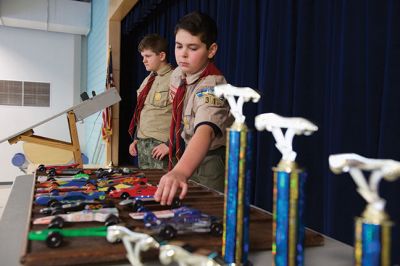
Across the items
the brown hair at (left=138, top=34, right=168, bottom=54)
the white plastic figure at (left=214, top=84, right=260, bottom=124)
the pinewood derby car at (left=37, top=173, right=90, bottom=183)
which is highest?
the brown hair at (left=138, top=34, right=168, bottom=54)

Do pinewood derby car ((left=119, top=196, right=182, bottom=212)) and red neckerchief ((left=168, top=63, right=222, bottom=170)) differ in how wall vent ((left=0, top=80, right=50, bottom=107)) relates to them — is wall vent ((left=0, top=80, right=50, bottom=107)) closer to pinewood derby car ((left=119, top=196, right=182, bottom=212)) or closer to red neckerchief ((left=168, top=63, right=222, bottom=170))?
red neckerchief ((left=168, top=63, right=222, bottom=170))

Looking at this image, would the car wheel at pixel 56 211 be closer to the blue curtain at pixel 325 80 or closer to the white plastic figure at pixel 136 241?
the white plastic figure at pixel 136 241

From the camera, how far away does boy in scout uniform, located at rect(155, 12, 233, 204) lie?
41.2 inches

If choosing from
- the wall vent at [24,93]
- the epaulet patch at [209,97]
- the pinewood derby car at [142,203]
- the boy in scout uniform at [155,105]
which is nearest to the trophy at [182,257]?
the pinewood derby car at [142,203]

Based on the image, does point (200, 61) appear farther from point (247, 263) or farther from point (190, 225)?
point (247, 263)

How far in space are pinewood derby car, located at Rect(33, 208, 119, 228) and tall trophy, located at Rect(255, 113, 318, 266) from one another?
12.6 inches

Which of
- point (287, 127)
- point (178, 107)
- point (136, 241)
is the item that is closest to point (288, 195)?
point (287, 127)

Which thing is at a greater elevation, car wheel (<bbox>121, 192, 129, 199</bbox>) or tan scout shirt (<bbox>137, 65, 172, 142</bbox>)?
tan scout shirt (<bbox>137, 65, 172, 142</bbox>)

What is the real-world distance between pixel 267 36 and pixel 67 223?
1.36m

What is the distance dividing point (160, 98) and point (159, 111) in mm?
67

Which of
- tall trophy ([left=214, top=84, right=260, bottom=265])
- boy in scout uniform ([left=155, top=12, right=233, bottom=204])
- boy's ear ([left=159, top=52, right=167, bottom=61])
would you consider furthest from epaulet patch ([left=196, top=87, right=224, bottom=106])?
boy's ear ([left=159, top=52, right=167, bottom=61])

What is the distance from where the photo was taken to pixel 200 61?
49.3 inches

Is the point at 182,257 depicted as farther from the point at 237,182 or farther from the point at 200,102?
the point at 200,102

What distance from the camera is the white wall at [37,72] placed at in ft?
18.4
